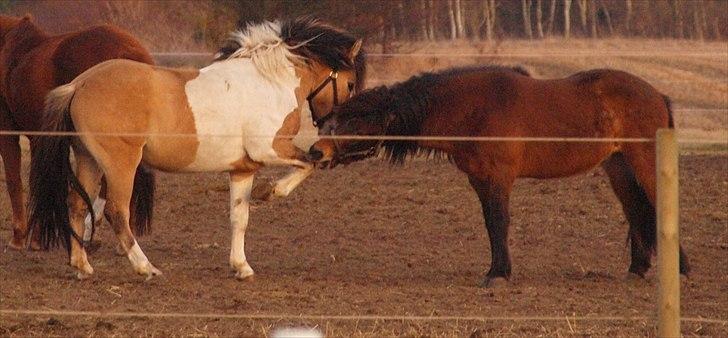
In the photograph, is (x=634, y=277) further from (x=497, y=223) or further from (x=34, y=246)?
(x=34, y=246)

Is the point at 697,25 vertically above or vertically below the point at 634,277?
below

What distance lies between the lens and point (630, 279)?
7.57m

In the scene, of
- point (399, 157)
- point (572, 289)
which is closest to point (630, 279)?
point (572, 289)

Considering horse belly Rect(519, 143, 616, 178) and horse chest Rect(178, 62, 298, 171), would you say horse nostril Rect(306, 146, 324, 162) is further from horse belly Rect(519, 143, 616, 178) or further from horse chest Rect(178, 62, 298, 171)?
horse belly Rect(519, 143, 616, 178)

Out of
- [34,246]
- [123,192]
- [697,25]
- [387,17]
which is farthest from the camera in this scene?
[697,25]

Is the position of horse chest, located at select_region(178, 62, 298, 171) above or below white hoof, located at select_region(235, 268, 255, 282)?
above

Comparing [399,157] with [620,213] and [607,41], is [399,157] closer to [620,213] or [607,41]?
[620,213]

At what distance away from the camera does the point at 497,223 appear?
7.33 metres

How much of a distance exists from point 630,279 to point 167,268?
111 inches

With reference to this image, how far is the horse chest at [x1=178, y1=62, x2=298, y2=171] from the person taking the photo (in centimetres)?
709

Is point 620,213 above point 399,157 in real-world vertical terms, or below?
below

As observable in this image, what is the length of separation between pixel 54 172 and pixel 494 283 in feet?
8.27

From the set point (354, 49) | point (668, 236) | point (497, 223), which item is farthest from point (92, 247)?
point (668, 236)

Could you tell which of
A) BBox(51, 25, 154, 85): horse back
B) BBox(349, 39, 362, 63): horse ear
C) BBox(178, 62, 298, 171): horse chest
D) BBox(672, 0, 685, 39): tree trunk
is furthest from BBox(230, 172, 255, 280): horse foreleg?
BBox(672, 0, 685, 39): tree trunk
